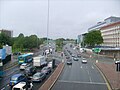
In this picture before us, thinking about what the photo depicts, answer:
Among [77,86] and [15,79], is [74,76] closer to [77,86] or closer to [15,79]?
[77,86]

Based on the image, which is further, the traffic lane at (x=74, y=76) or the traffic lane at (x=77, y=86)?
the traffic lane at (x=74, y=76)

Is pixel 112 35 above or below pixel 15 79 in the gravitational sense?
above

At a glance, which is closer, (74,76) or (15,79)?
(15,79)

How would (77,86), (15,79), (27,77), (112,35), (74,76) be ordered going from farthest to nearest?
(112,35) → (74,76) → (27,77) → (77,86) → (15,79)

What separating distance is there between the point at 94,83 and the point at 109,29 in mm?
75659

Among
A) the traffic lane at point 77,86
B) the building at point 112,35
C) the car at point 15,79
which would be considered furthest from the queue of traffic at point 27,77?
the building at point 112,35

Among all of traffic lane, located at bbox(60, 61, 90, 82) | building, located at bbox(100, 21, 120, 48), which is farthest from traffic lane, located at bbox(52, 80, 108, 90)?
building, located at bbox(100, 21, 120, 48)

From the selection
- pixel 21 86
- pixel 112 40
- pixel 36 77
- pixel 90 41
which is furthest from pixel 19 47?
pixel 21 86

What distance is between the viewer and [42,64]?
126 ft

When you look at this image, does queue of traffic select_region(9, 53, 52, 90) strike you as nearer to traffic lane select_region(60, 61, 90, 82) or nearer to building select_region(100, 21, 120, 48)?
traffic lane select_region(60, 61, 90, 82)

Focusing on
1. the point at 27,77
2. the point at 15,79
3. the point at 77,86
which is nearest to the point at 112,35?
the point at 27,77

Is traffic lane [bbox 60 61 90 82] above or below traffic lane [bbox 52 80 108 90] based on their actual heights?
above

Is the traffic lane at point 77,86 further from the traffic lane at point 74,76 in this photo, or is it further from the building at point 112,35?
the building at point 112,35

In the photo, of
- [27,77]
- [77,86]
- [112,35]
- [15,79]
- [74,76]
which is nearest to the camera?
[15,79]
